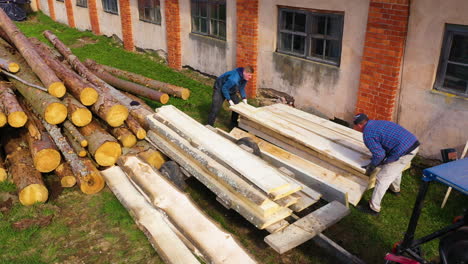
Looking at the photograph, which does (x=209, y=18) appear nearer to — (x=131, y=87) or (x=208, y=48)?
(x=208, y=48)

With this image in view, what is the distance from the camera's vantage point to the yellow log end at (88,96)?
691cm

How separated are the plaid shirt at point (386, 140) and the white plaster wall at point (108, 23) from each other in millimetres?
13269

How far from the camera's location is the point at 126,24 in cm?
1522

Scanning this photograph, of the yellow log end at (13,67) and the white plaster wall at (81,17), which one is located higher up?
the white plaster wall at (81,17)

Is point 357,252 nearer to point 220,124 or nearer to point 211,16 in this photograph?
point 220,124

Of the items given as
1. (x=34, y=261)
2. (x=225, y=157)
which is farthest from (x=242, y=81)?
(x=34, y=261)

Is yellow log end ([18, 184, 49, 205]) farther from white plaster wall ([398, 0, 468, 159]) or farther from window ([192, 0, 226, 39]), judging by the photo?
window ([192, 0, 226, 39])

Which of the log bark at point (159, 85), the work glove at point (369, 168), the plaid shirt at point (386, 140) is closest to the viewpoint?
the plaid shirt at point (386, 140)

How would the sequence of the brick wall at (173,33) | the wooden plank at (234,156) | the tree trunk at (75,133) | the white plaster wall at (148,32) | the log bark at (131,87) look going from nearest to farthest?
the wooden plank at (234,156) < the tree trunk at (75,133) < the log bark at (131,87) < the brick wall at (173,33) < the white plaster wall at (148,32)

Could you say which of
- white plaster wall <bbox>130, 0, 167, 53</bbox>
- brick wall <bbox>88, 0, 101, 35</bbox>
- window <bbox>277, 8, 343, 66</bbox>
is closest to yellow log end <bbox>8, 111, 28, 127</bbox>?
window <bbox>277, 8, 343, 66</bbox>

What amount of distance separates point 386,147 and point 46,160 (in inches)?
214

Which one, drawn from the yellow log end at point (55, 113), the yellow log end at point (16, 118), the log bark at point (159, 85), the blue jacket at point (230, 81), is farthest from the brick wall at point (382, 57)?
the yellow log end at point (16, 118)

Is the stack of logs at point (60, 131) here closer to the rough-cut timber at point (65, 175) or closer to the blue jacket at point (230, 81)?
the rough-cut timber at point (65, 175)

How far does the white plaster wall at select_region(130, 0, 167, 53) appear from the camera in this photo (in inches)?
532
